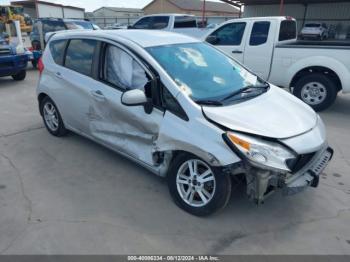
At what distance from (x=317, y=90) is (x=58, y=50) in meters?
5.14

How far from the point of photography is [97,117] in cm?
394

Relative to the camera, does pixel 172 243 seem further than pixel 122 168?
No

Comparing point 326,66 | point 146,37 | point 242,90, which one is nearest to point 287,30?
point 326,66

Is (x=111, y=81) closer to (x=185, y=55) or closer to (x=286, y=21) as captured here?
(x=185, y=55)

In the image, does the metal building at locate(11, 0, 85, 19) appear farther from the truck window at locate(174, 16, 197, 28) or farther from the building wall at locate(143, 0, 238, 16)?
the truck window at locate(174, 16, 197, 28)

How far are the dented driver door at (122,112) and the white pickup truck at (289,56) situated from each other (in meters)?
4.40

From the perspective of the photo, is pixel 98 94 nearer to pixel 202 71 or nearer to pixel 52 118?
pixel 202 71

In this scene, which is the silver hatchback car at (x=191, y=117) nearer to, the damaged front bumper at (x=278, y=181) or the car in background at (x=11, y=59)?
the damaged front bumper at (x=278, y=181)

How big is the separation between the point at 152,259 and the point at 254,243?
92cm

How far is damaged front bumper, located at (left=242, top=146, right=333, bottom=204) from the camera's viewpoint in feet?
8.67

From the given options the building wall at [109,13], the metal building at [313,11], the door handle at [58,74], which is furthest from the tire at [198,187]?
the building wall at [109,13]

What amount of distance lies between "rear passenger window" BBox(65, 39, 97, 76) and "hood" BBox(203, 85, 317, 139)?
74.0 inches

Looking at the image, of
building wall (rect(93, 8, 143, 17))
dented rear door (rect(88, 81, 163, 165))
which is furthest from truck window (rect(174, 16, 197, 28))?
building wall (rect(93, 8, 143, 17))

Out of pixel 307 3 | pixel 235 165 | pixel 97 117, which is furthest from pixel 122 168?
pixel 307 3
